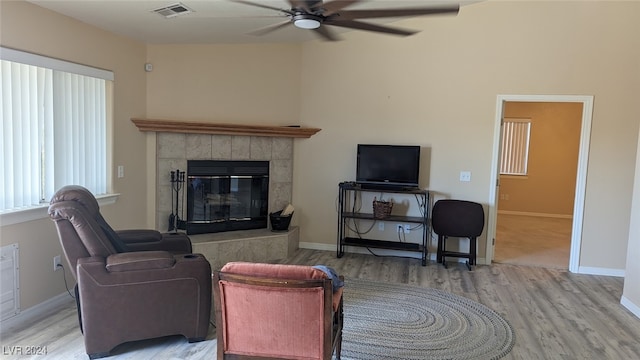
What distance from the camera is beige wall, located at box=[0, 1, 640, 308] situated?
471 centimetres

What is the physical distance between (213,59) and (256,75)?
547mm

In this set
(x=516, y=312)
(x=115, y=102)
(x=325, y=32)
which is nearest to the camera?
(x=325, y=32)

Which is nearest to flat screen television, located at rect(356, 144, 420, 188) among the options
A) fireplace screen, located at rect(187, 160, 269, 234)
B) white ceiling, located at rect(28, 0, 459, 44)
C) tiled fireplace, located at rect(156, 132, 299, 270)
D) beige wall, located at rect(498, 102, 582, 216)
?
tiled fireplace, located at rect(156, 132, 299, 270)

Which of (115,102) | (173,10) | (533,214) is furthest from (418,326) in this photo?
(533,214)

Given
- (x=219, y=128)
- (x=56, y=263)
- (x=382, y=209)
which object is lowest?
(x=56, y=263)

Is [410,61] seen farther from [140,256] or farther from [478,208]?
[140,256]

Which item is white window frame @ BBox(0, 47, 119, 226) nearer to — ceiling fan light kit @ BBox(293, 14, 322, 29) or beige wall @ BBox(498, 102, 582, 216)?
ceiling fan light kit @ BBox(293, 14, 322, 29)

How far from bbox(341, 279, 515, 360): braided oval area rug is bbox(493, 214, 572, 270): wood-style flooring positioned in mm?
1971

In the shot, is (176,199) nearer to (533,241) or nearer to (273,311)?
(273,311)

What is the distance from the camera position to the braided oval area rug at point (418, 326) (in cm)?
293

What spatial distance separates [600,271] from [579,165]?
1279 millimetres

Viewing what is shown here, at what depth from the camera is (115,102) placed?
4.24 meters

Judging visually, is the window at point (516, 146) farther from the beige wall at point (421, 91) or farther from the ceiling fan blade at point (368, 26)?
the ceiling fan blade at point (368, 26)

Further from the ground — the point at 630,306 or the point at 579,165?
the point at 579,165
